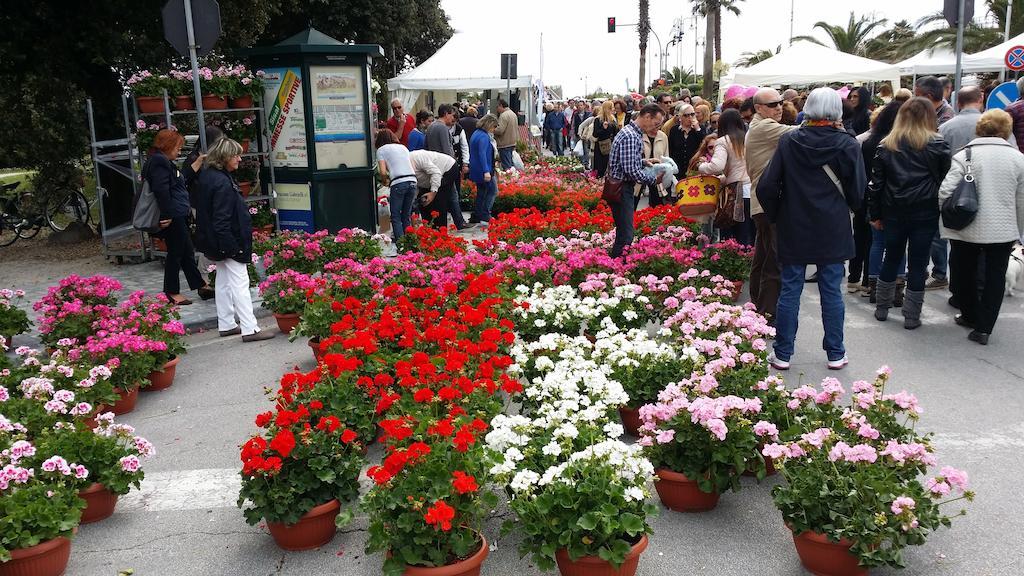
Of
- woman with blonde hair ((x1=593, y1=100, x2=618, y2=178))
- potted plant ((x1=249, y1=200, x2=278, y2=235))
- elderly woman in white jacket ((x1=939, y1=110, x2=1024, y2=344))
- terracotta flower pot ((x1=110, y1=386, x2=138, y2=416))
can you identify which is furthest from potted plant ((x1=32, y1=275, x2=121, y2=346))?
woman with blonde hair ((x1=593, y1=100, x2=618, y2=178))

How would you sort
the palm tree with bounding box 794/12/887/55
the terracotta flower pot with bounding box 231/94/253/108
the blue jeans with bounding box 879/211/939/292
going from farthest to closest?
the palm tree with bounding box 794/12/887/55
the terracotta flower pot with bounding box 231/94/253/108
the blue jeans with bounding box 879/211/939/292

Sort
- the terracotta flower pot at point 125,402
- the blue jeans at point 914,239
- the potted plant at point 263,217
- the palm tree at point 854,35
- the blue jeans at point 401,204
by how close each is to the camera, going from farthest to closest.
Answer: the palm tree at point 854,35
the potted plant at point 263,217
the blue jeans at point 401,204
the blue jeans at point 914,239
the terracotta flower pot at point 125,402

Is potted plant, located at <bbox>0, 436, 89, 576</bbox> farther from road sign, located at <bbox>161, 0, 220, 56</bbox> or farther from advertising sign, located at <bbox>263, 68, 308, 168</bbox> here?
advertising sign, located at <bbox>263, 68, 308, 168</bbox>

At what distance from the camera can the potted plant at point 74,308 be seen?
710 centimetres

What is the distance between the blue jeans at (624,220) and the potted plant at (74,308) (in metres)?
4.70

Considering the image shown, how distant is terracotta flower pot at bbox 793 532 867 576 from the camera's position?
3621 millimetres

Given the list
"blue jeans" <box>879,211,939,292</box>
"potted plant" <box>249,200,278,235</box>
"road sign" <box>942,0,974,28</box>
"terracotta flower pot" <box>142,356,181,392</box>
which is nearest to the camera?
"terracotta flower pot" <box>142,356,181,392</box>

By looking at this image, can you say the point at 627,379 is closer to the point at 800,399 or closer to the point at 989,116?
the point at 800,399

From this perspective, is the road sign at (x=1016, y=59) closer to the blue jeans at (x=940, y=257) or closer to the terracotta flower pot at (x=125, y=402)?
the blue jeans at (x=940, y=257)

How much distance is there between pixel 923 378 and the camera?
6352 millimetres

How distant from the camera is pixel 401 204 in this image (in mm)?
11297

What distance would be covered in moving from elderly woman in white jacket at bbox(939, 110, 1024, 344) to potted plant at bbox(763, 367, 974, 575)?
11.6 ft

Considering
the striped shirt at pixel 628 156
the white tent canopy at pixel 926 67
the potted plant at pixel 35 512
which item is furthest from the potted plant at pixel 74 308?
the white tent canopy at pixel 926 67

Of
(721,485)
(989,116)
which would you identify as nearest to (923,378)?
(989,116)
